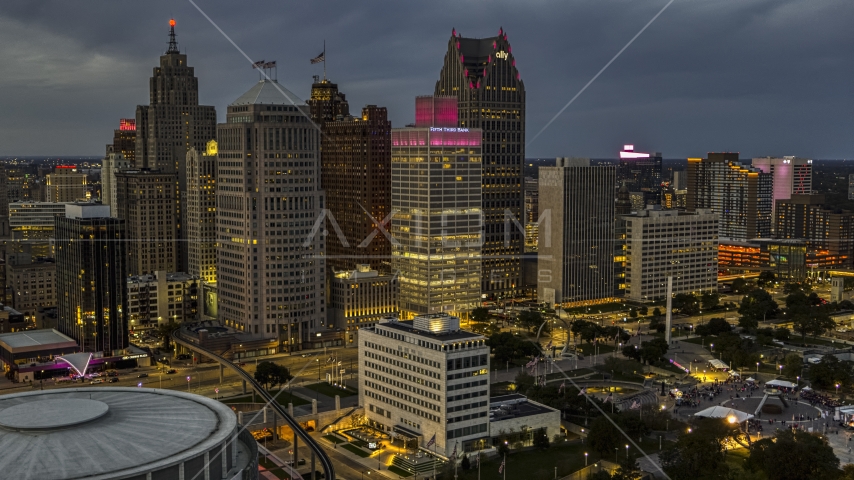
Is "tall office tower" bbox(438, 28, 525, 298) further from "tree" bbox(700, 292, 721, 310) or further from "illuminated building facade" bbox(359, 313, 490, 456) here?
"illuminated building facade" bbox(359, 313, 490, 456)

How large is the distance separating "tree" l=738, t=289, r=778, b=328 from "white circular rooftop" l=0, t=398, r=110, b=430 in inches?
4983

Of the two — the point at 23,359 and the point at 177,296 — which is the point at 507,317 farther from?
the point at 23,359

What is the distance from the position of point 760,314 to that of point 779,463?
3582 inches

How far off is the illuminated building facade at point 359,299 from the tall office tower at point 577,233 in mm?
39532

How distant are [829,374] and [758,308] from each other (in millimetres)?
49113

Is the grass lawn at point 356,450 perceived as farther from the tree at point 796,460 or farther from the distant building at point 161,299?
the distant building at point 161,299

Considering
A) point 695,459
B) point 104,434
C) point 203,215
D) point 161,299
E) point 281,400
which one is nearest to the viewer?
point 104,434

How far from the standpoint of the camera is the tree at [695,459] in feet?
310

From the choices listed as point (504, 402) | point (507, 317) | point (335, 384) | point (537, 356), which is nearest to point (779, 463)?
point (504, 402)

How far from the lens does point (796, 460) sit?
9106cm

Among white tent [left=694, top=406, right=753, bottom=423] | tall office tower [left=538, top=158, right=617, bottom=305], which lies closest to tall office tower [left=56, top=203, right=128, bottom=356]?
tall office tower [left=538, top=158, right=617, bottom=305]

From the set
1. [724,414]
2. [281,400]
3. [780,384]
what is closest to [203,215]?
[281,400]

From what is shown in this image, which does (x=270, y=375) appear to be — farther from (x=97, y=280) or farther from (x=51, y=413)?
(x=51, y=413)

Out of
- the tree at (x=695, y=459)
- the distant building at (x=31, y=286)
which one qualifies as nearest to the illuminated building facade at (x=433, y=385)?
the tree at (x=695, y=459)
